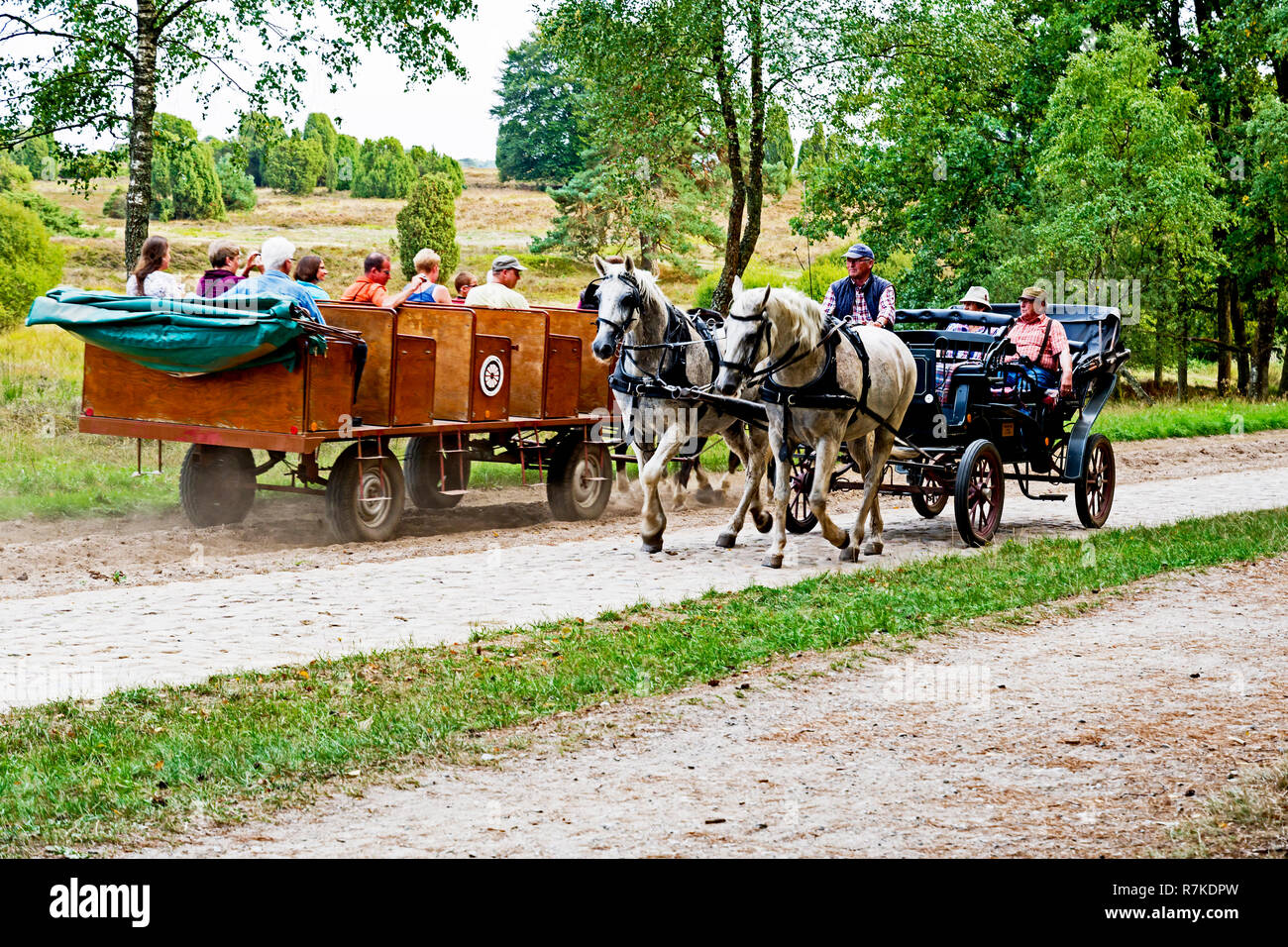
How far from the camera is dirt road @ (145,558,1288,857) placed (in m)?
4.72

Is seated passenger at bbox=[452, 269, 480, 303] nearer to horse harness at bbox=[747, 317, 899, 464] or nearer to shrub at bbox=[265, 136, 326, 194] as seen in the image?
horse harness at bbox=[747, 317, 899, 464]

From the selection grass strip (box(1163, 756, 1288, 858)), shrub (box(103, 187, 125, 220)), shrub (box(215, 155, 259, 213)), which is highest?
shrub (box(215, 155, 259, 213))

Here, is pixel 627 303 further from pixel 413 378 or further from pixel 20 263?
pixel 20 263

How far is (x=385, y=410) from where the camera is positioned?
11.8m

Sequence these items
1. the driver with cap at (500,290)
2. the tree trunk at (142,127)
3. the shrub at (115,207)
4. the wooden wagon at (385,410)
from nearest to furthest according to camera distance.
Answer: the wooden wagon at (385,410) < the driver with cap at (500,290) < the tree trunk at (142,127) < the shrub at (115,207)

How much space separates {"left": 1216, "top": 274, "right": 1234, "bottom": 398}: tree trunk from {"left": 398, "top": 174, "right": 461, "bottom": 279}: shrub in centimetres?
2320

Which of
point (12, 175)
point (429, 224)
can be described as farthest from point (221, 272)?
point (12, 175)

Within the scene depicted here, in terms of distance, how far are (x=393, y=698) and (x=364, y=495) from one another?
17.7ft

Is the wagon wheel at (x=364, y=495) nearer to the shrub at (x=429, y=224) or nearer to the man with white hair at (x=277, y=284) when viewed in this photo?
the man with white hair at (x=277, y=284)

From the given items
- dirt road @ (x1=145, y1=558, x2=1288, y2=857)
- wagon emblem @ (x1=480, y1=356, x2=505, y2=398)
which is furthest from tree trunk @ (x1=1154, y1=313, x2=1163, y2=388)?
dirt road @ (x1=145, y1=558, x2=1288, y2=857)

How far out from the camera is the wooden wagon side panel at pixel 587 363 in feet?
44.8

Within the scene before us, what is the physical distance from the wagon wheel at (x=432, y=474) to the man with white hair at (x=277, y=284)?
7.43 feet

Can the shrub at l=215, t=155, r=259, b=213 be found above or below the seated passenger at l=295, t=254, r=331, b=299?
above

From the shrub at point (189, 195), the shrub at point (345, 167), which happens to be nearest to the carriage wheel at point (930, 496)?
the shrub at point (189, 195)
